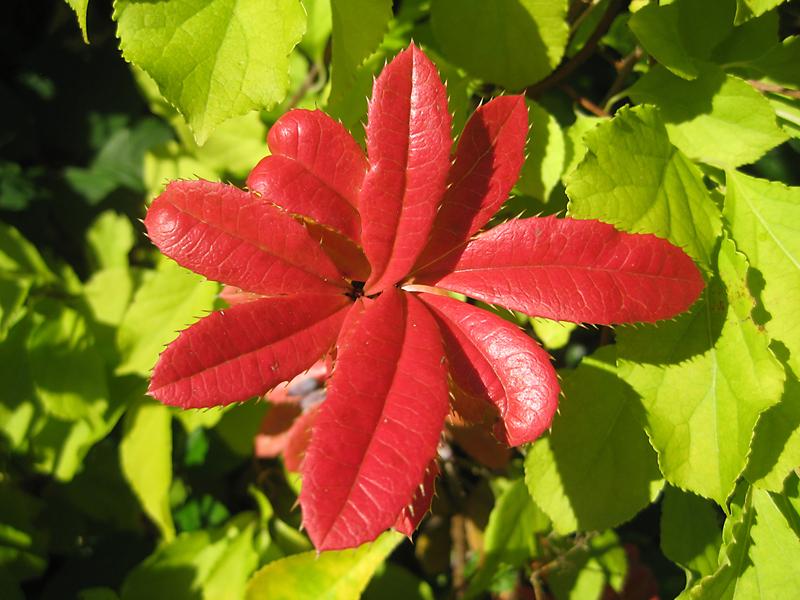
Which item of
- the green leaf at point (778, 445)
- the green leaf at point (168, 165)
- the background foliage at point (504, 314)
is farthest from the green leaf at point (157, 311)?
the green leaf at point (778, 445)

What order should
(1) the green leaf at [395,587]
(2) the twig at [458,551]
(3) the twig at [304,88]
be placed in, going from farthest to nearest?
(2) the twig at [458,551] → (1) the green leaf at [395,587] → (3) the twig at [304,88]

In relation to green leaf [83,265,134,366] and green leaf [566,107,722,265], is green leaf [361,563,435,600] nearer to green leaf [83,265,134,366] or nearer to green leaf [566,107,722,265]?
green leaf [83,265,134,366]

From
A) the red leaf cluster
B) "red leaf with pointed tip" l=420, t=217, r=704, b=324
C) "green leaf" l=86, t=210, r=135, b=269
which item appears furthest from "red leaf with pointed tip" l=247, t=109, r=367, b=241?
"green leaf" l=86, t=210, r=135, b=269

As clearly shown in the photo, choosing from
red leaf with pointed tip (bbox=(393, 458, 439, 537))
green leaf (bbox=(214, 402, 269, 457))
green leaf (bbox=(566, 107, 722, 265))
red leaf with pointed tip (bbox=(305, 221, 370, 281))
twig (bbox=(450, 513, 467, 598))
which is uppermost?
green leaf (bbox=(566, 107, 722, 265))

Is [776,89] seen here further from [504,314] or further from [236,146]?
[236,146]

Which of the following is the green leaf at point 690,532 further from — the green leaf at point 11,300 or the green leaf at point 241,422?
the green leaf at point 11,300

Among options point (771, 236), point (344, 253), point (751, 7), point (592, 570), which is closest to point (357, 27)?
point (344, 253)
